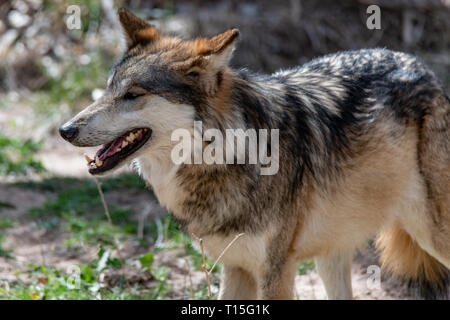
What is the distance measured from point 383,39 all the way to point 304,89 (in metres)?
6.15

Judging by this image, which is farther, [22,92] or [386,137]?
[22,92]

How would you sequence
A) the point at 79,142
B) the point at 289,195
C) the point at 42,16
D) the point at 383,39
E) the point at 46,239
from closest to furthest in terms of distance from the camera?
the point at 79,142 → the point at 289,195 → the point at 46,239 → the point at 383,39 → the point at 42,16

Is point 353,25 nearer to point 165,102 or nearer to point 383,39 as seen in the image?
point 383,39

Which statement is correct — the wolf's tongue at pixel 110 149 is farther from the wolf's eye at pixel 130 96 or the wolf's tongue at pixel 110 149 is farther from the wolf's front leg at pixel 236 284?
the wolf's front leg at pixel 236 284

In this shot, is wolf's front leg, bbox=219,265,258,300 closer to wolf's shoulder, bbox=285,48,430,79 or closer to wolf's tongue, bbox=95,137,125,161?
wolf's tongue, bbox=95,137,125,161

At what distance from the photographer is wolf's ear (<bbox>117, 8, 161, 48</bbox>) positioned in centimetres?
401

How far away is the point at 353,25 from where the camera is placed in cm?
989

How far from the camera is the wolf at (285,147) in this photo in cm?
364

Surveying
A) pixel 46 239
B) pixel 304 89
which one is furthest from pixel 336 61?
pixel 46 239
